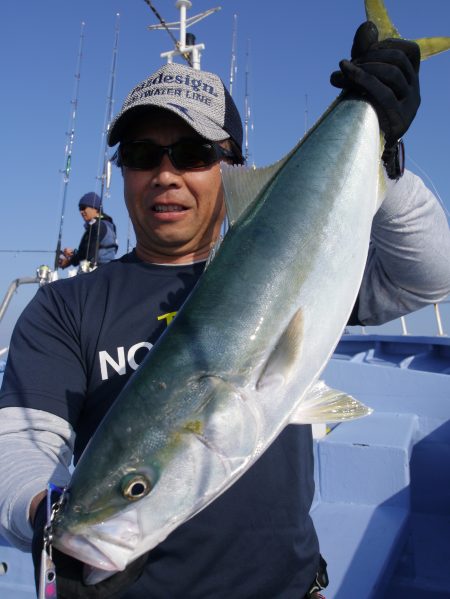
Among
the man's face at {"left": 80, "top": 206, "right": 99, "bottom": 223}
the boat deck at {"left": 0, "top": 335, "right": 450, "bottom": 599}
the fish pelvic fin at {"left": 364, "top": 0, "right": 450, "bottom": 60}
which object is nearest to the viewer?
the fish pelvic fin at {"left": 364, "top": 0, "right": 450, "bottom": 60}

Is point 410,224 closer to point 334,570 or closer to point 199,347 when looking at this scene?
point 199,347

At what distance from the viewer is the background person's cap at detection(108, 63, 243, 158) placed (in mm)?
2043

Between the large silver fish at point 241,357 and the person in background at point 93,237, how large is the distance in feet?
22.7

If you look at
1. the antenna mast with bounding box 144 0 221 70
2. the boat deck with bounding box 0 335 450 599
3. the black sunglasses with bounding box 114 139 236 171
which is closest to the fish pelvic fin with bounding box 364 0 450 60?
the black sunglasses with bounding box 114 139 236 171

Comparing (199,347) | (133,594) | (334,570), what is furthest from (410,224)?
(334,570)

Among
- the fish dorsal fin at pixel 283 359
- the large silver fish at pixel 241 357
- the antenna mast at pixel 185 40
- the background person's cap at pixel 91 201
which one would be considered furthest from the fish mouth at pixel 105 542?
the antenna mast at pixel 185 40

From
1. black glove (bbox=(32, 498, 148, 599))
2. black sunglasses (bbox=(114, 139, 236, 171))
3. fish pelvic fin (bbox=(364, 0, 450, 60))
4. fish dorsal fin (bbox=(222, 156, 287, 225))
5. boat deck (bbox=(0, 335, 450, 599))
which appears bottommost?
boat deck (bbox=(0, 335, 450, 599))

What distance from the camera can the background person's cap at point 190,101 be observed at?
2.04 meters

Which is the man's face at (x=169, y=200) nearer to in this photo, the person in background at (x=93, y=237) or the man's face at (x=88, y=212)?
the person in background at (x=93, y=237)

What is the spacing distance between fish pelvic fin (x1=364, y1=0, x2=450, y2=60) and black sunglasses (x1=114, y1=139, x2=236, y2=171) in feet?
2.63

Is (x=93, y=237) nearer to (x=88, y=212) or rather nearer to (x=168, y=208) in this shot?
(x=88, y=212)

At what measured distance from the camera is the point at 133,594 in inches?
67.1

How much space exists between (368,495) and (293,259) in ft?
9.81

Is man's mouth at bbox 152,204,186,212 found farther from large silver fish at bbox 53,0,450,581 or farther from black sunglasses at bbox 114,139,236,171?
large silver fish at bbox 53,0,450,581
